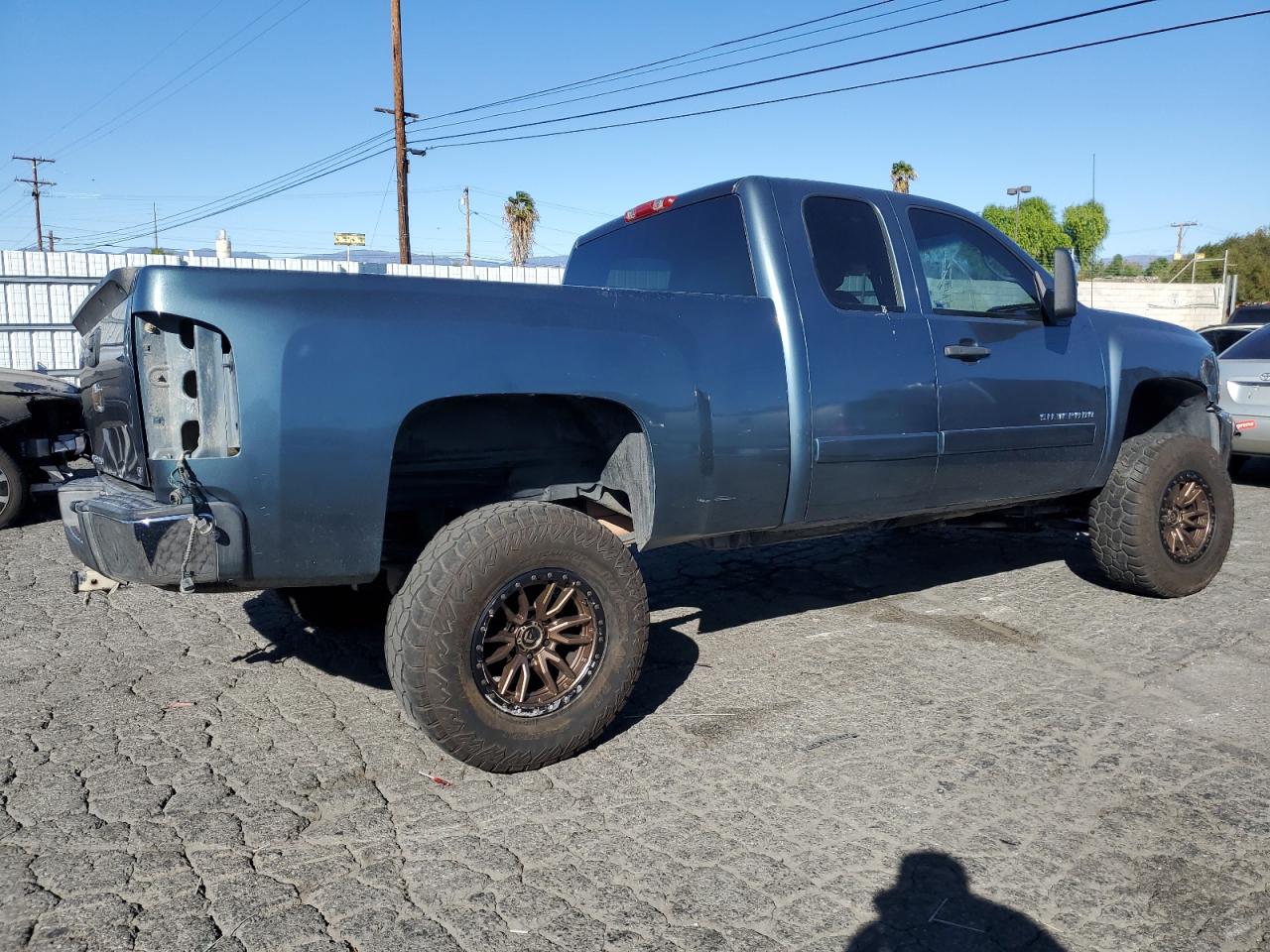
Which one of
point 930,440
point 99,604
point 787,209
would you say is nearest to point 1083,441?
point 930,440

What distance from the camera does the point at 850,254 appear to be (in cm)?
417

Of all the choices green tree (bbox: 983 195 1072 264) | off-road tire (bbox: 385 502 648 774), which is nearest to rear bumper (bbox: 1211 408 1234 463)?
off-road tire (bbox: 385 502 648 774)

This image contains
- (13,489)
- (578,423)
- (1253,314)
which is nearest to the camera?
(578,423)

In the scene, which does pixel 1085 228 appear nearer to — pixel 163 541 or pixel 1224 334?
pixel 1224 334

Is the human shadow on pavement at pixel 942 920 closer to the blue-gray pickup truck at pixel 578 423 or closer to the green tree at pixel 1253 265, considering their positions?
the blue-gray pickup truck at pixel 578 423

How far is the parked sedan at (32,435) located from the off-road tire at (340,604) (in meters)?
3.67

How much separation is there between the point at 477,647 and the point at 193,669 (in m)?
1.90

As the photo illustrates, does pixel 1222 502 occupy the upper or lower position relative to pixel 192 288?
lower

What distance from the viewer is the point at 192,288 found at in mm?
2729

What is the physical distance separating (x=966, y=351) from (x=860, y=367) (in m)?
0.68

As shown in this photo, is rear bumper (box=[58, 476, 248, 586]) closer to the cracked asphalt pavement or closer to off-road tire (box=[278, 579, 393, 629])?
the cracked asphalt pavement

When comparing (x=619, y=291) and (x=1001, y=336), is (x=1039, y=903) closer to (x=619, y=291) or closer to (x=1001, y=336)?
(x=619, y=291)

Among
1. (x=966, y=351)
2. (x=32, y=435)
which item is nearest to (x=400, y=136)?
(x=32, y=435)

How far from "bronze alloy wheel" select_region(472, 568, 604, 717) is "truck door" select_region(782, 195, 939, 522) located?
3.60 ft
